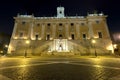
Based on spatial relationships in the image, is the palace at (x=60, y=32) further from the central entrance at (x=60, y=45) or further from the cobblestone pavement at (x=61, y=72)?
the cobblestone pavement at (x=61, y=72)

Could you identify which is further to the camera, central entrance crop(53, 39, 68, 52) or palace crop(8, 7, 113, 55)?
palace crop(8, 7, 113, 55)

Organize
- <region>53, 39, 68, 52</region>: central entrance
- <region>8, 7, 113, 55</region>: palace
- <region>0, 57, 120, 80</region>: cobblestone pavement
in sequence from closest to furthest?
<region>0, 57, 120, 80</region>: cobblestone pavement
<region>53, 39, 68, 52</region>: central entrance
<region>8, 7, 113, 55</region>: palace

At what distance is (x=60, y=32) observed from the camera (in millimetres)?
39469

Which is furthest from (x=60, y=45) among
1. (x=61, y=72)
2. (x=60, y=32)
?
(x=61, y=72)

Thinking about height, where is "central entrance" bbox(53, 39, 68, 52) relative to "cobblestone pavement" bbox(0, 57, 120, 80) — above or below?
above

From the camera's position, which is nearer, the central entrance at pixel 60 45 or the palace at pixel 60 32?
the central entrance at pixel 60 45

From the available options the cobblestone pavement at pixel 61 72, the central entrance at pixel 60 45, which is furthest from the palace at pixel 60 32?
the cobblestone pavement at pixel 61 72

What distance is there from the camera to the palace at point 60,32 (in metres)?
35.1

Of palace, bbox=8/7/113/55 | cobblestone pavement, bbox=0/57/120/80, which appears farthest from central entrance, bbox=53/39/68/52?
cobblestone pavement, bbox=0/57/120/80

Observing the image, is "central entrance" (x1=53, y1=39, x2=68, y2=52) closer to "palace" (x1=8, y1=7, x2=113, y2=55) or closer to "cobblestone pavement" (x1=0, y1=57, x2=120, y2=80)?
"palace" (x1=8, y1=7, x2=113, y2=55)

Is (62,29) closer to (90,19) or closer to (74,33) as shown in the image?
(74,33)

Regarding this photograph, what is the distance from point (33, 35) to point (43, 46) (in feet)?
25.1

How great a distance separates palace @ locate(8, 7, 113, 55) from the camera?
35.1 m

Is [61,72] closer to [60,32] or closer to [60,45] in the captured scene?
[60,45]
